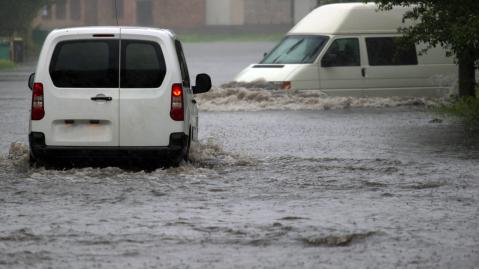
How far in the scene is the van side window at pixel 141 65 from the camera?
14133mm

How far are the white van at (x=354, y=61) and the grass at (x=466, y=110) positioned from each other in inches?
81.4

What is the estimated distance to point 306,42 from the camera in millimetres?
27078

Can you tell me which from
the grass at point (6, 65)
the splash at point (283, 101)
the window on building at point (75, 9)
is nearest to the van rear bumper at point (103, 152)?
the splash at point (283, 101)

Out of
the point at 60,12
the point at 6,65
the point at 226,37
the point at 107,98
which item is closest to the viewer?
the point at 107,98

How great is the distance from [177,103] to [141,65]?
0.58 meters

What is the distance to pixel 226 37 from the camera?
10719 cm

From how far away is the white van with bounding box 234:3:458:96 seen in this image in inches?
A: 1042

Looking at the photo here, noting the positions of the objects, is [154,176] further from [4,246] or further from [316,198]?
[4,246]

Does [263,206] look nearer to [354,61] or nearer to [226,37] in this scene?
[354,61]

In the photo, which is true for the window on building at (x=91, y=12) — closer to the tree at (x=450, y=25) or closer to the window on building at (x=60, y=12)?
the window on building at (x=60, y=12)

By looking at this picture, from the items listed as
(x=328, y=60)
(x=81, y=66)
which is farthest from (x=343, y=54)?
(x=81, y=66)

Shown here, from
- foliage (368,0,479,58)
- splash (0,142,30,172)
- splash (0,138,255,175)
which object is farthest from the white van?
splash (0,142,30,172)

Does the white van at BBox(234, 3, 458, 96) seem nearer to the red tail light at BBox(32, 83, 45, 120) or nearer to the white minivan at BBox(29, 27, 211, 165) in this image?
the white minivan at BBox(29, 27, 211, 165)

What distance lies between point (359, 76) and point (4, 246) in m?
18.0
